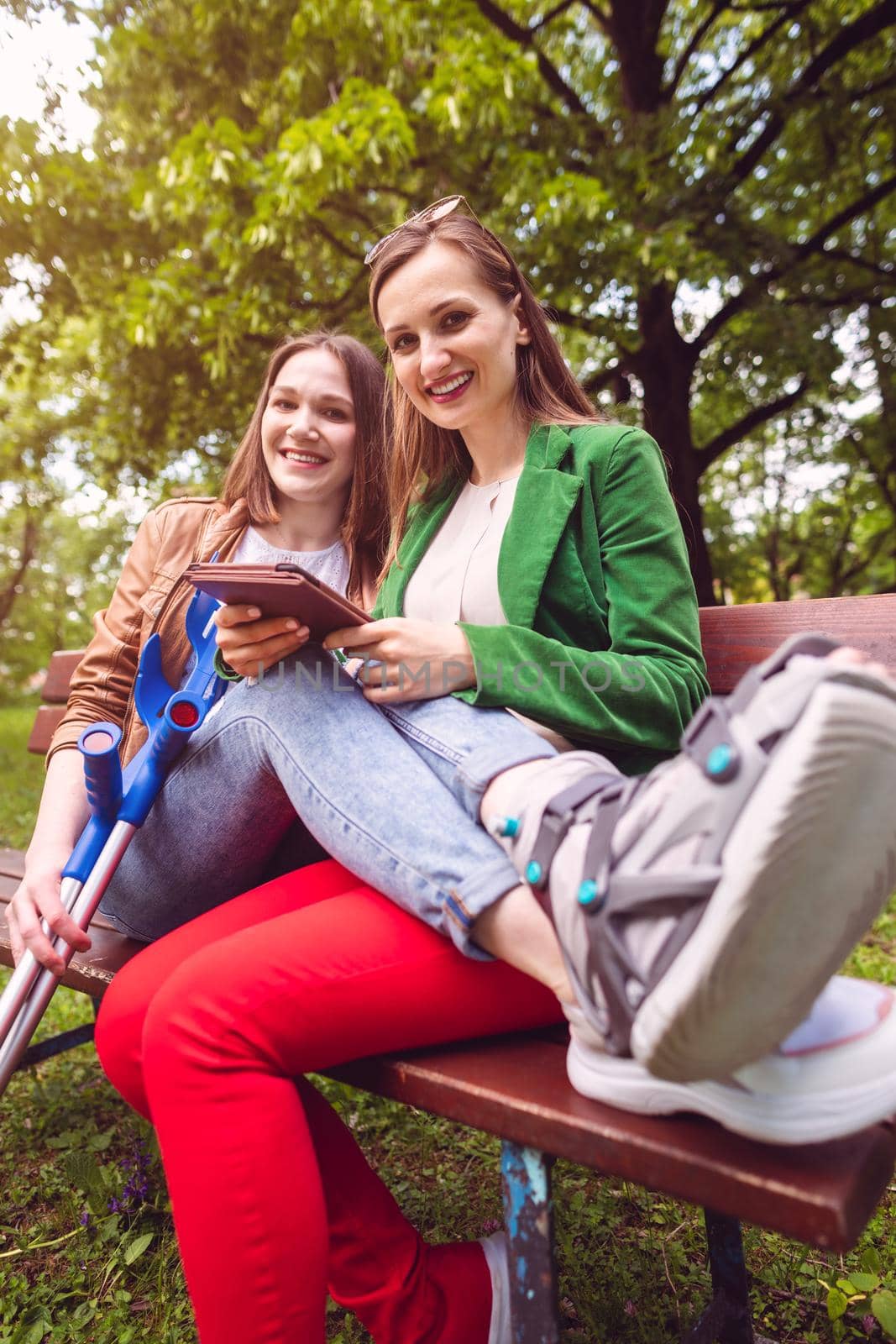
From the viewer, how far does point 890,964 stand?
311cm

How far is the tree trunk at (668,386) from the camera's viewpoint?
19.6 feet

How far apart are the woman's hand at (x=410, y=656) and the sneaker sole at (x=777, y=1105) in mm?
625

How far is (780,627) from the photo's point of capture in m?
1.89

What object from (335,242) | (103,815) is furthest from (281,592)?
(335,242)

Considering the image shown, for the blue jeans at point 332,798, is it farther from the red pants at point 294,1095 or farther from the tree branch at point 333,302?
the tree branch at point 333,302

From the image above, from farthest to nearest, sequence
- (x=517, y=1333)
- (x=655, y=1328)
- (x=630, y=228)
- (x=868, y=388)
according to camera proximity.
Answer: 1. (x=868, y=388)
2. (x=630, y=228)
3. (x=655, y=1328)
4. (x=517, y=1333)

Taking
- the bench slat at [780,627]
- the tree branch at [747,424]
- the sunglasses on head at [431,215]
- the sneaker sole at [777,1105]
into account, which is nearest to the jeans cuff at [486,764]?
the sneaker sole at [777,1105]

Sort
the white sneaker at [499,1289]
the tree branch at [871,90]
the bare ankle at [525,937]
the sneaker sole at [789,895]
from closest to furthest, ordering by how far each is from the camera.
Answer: the sneaker sole at [789,895], the bare ankle at [525,937], the white sneaker at [499,1289], the tree branch at [871,90]

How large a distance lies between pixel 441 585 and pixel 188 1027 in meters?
0.97

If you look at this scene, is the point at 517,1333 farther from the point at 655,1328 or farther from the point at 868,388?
the point at 868,388

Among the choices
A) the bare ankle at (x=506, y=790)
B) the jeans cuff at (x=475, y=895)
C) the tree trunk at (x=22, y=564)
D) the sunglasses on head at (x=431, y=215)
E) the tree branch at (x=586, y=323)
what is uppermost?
the tree trunk at (x=22, y=564)

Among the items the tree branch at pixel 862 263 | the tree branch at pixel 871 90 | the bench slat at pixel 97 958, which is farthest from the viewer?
the tree branch at pixel 862 263

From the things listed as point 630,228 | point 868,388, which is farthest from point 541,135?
point 868,388

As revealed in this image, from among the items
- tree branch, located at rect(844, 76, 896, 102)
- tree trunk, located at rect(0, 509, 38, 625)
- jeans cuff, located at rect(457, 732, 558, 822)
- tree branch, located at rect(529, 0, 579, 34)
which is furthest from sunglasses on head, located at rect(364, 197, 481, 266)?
tree trunk, located at rect(0, 509, 38, 625)
